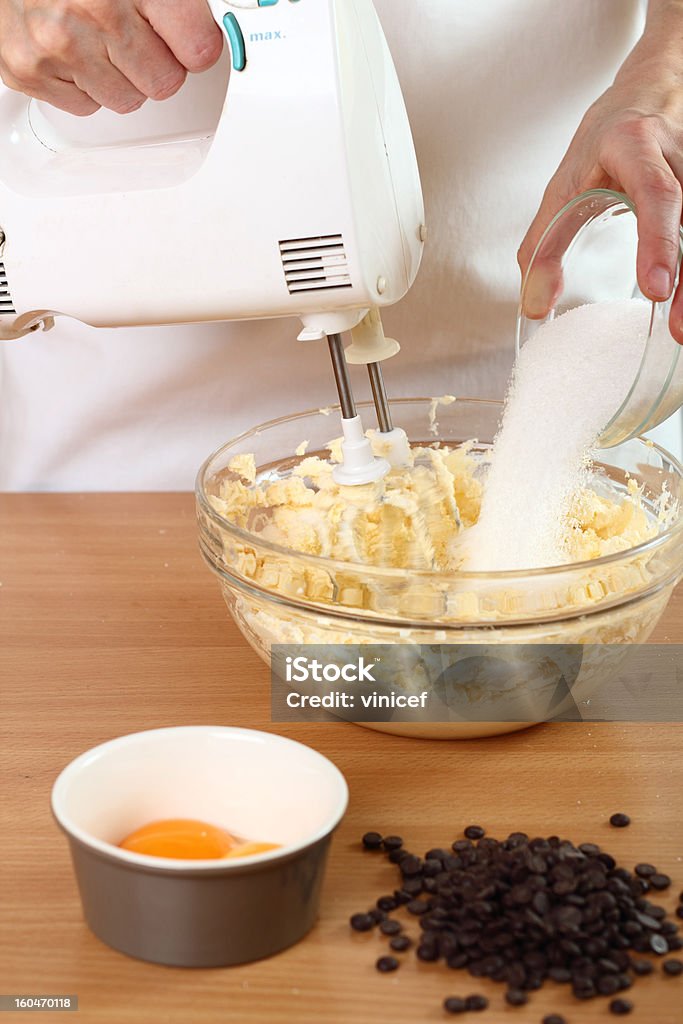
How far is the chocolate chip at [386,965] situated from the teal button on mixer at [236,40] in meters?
0.67

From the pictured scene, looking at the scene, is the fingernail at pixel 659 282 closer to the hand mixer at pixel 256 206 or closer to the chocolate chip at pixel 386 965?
the hand mixer at pixel 256 206

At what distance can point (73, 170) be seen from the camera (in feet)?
3.30

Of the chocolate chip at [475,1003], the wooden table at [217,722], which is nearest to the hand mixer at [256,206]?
the wooden table at [217,722]

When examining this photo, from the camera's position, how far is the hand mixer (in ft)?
2.79

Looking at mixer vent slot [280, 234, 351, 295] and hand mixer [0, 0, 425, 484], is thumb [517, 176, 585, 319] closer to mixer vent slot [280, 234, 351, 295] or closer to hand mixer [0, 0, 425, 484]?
hand mixer [0, 0, 425, 484]

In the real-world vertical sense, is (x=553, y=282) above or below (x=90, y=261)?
below

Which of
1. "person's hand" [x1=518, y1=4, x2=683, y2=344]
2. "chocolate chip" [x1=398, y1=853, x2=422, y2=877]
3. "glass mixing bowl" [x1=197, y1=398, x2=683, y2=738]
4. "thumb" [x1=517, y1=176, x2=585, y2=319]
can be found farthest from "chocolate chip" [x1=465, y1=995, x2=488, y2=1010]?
"thumb" [x1=517, y1=176, x2=585, y2=319]

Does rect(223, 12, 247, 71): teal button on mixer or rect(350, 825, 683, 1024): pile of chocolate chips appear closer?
rect(350, 825, 683, 1024): pile of chocolate chips

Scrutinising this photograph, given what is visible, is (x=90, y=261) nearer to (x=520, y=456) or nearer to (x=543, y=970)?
(x=520, y=456)

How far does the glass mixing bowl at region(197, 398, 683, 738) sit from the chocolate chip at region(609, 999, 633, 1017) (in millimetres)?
280

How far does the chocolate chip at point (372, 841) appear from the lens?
845 mm

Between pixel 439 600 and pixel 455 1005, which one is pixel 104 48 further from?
pixel 455 1005

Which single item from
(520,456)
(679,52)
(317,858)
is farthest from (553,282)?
(317,858)

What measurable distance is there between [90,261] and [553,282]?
A: 1.51 feet
